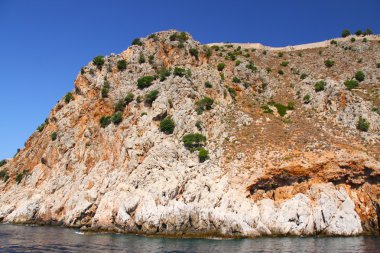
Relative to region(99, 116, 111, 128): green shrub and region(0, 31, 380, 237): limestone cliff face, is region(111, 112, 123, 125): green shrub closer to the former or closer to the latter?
region(0, 31, 380, 237): limestone cliff face

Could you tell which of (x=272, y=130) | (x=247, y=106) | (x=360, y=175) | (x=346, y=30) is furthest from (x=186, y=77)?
(x=346, y=30)

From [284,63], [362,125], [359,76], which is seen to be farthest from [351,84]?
[284,63]

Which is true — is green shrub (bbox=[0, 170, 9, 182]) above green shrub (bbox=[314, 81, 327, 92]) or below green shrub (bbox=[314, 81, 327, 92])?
below

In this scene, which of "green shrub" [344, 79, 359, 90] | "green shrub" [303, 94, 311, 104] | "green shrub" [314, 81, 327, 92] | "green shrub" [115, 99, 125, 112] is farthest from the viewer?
"green shrub" [344, 79, 359, 90]

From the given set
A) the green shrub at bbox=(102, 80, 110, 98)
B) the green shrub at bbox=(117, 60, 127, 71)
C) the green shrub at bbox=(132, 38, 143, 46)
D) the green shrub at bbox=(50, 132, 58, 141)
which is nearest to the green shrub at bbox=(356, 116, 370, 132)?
the green shrub at bbox=(117, 60, 127, 71)

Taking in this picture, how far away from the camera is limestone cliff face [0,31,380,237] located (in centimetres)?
4212

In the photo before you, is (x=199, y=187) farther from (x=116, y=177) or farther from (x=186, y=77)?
(x=186, y=77)

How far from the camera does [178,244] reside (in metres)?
33.9

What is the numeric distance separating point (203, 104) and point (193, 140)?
28.0 feet

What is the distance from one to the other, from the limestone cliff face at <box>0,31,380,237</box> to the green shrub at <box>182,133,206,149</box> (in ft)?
2.18

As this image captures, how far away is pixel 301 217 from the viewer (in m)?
40.6

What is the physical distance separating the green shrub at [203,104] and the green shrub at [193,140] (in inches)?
227

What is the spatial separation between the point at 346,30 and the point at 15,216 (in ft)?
271

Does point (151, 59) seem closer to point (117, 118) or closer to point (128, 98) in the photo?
point (128, 98)
